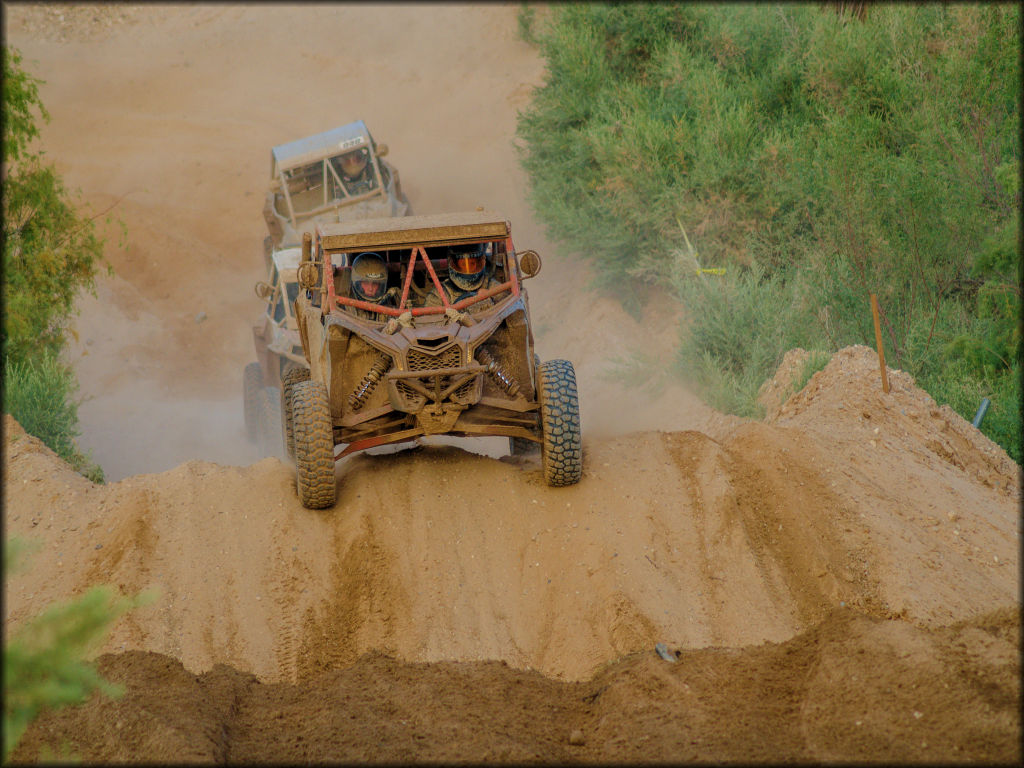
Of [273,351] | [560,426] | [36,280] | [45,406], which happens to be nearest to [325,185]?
[273,351]

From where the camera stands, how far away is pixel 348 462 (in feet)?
30.0

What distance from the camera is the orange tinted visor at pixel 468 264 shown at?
833 cm

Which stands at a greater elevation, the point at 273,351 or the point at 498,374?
the point at 498,374

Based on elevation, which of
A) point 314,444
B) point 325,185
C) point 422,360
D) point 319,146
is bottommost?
point 314,444

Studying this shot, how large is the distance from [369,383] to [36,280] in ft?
18.0

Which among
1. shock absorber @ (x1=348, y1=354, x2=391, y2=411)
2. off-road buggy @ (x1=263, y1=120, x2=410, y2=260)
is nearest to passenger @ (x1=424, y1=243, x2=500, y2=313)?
shock absorber @ (x1=348, y1=354, x2=391, y2=411)

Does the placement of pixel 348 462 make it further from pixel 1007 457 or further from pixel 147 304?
pixel 147 304

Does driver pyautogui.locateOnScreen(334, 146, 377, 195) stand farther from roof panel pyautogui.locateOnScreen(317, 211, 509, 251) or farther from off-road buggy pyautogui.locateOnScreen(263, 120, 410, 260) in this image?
roof panel pyautogui.locateOnScreen(317, 211, 509, 251)

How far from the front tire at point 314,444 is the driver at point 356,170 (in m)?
7.54

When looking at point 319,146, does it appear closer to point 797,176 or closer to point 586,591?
point 797,176

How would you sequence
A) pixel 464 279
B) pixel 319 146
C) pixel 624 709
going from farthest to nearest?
1. pixel 319 146
2. pixel 464 279
3. pixel 624 709

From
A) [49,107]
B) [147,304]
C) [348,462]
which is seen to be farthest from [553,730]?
[49,107]

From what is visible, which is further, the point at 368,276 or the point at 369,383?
the point at 368,276

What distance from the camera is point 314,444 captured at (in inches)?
301
